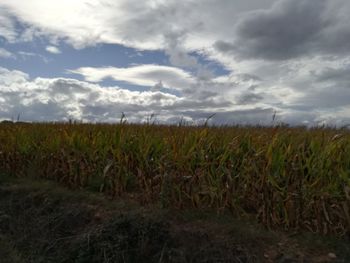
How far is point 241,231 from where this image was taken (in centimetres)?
536

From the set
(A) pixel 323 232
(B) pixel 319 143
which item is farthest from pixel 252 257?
(B) pixel 319 143

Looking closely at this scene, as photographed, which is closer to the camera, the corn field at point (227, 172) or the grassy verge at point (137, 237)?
the grassy verge at point (137, 237)

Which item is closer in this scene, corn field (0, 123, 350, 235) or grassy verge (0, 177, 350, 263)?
grassy verge (0, 177, 350, 263)

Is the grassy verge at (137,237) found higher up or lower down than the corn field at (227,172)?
lower down

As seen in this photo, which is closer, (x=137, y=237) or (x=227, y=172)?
(x=137, y=237)

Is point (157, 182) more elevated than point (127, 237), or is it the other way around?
point (157, 182)

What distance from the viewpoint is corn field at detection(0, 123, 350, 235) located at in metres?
5.44

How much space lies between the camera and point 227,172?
233 inches

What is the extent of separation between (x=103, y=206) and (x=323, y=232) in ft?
9.67

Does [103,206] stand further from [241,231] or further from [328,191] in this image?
[328,191]

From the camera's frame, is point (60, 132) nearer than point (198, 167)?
No

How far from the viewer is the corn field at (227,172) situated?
5.44 meters

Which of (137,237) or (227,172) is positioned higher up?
(227,172)

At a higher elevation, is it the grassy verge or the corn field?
the corn field
